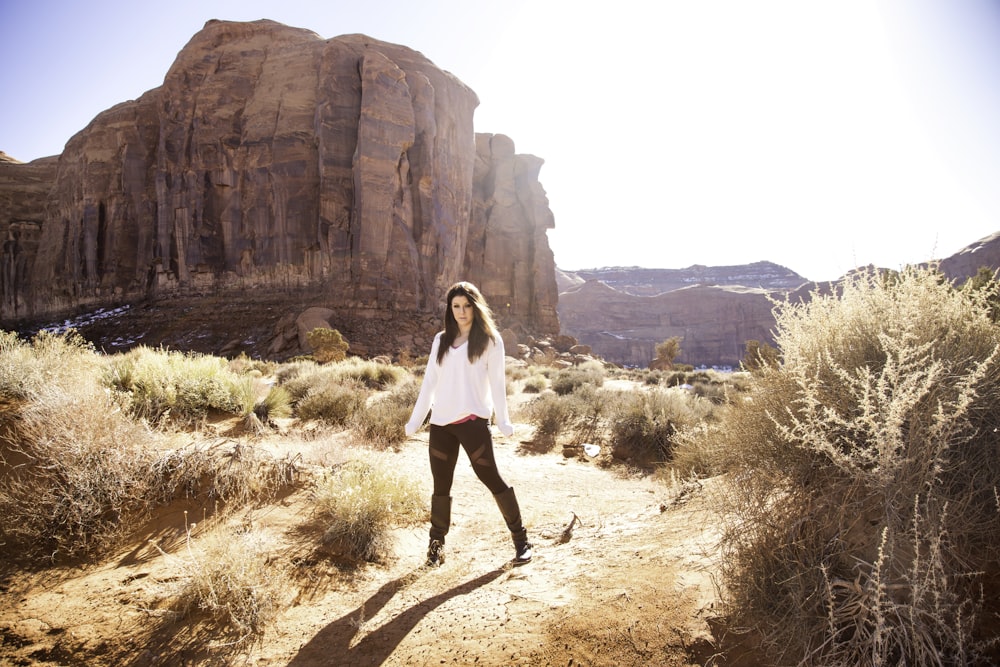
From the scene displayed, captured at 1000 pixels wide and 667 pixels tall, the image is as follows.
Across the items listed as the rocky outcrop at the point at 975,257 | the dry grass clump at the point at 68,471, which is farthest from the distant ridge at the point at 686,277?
the dry grass clump at the point at 68,471

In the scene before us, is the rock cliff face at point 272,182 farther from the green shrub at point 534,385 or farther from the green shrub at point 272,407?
the green shrub at point 272,407

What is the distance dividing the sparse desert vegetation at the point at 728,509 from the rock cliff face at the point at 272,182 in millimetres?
25595

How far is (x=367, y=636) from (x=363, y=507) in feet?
4.21

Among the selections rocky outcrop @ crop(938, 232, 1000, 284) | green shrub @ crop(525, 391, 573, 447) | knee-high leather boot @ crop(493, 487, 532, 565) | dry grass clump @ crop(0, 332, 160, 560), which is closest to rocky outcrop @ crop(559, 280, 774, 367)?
rocky outcrop @ crop(938, 232, 1000, 284)

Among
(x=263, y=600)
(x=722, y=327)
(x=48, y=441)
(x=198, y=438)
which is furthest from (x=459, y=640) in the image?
(x=722, y=327)

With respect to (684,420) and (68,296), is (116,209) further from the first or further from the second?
(684,420)

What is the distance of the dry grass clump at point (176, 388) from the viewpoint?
17.8ft

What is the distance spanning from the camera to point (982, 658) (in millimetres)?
1636

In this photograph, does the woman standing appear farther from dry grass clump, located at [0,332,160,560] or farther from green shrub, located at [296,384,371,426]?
green shrub, located at [296,384,371,426]

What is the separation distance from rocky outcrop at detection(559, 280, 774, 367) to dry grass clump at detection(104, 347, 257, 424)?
227 ft

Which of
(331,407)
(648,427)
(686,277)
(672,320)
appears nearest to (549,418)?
(648,427)

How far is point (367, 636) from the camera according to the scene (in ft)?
8.41

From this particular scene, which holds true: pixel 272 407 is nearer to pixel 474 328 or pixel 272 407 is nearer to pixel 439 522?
pixel 439 522

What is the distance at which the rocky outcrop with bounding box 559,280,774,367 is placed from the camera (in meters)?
74.6
